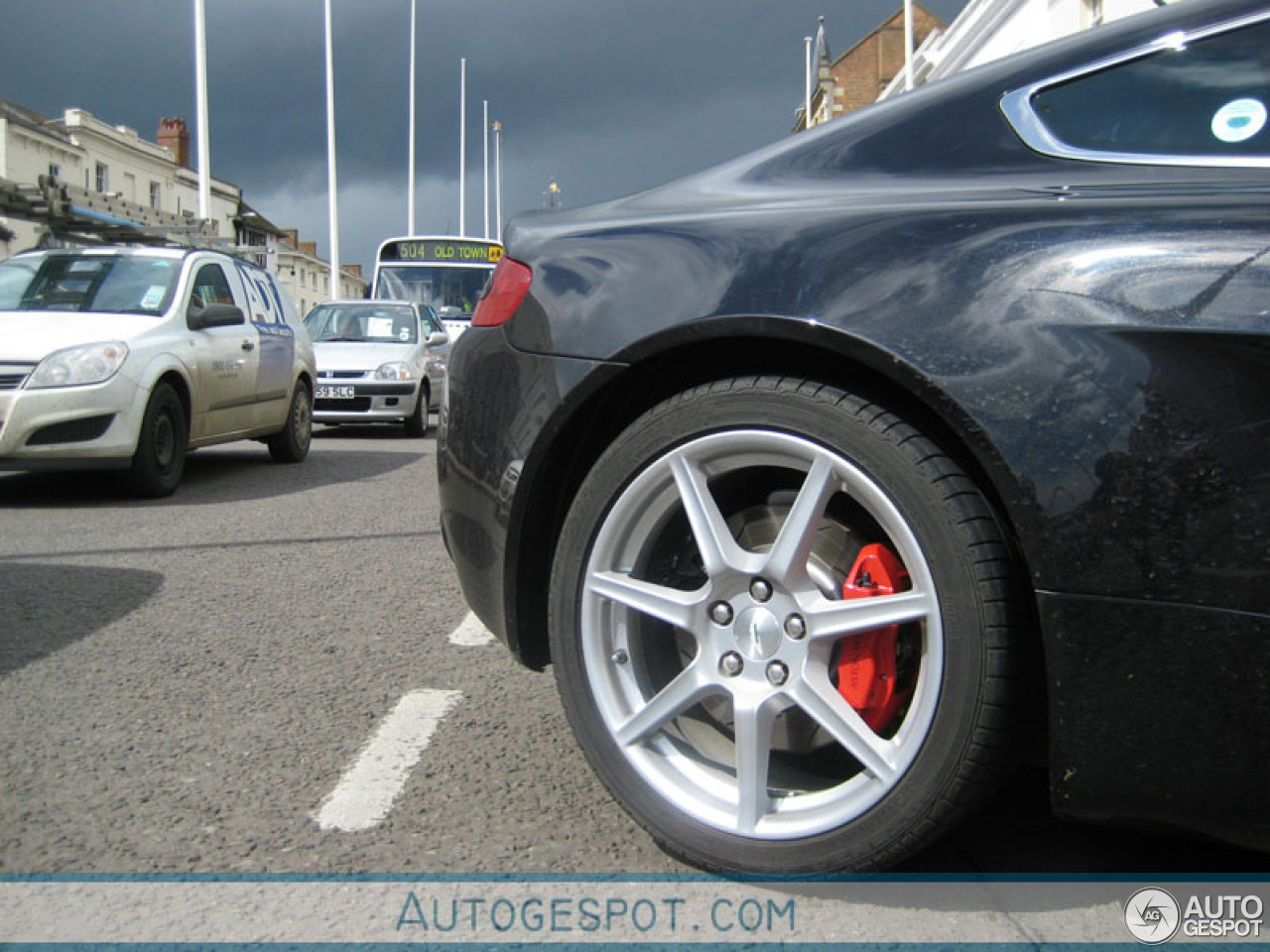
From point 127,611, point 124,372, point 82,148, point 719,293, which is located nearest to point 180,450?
point 124,372

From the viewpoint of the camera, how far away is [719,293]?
213 cm

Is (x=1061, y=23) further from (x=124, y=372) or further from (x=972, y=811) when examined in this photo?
(x=972, y=811)

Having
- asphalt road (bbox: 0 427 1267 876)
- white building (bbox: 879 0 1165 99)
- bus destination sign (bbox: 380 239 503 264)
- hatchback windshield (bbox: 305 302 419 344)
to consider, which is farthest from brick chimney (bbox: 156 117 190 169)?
asphalt road (bbox: 0 427 1267 876)

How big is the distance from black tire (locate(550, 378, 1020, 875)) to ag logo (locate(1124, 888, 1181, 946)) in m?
0.38

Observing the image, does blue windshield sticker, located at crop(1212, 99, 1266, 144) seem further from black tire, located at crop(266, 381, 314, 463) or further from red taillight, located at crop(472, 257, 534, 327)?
black tire, located at crop(266, 381, 314, 463)

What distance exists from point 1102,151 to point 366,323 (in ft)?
44.0

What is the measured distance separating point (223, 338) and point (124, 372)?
1.39 meters

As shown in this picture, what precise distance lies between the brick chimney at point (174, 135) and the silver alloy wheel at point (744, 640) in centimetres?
6107

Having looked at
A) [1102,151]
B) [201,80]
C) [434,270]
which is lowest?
[1102,151]

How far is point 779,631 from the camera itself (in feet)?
6.71

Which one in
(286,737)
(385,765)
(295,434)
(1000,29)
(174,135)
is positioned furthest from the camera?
(174,135)

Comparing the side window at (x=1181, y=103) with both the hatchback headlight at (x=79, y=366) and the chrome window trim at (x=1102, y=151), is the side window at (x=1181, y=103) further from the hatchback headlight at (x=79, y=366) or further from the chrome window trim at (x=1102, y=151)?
the hatchback headlight at (x=79, y=366)

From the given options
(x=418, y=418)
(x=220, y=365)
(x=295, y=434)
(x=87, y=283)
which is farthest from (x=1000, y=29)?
(x=87, y=283)

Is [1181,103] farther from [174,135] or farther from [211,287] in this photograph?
[174,135]
